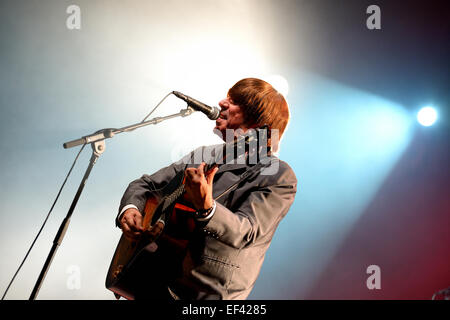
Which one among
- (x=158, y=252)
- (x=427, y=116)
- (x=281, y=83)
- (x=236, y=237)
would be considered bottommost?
(x=158, y=252)

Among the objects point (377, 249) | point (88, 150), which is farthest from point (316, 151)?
point (88, 150)

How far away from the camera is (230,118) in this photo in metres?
1.93

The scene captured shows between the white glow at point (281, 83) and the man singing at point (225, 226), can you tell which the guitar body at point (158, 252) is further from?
the white glow at point (281, 83)

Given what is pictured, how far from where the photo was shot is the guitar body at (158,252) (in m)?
1.53

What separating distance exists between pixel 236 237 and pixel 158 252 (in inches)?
16.6

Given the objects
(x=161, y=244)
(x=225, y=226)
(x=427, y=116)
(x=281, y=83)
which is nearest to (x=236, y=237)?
(x=225, y=226)

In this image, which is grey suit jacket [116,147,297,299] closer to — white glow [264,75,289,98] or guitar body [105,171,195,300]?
guitar body [105,171,195,300]

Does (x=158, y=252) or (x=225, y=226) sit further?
(x=158, y=252)

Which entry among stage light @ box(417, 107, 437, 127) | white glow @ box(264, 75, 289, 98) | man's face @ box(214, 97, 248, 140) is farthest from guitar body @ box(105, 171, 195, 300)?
stage light @ box(417, 107, 437, 127)

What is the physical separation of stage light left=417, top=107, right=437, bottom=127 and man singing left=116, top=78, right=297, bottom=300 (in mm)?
2274

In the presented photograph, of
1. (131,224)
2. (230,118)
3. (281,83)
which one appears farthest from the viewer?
(281,83)

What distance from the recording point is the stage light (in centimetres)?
Answer: 336

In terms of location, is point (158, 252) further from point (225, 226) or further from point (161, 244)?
point (225, 226)
